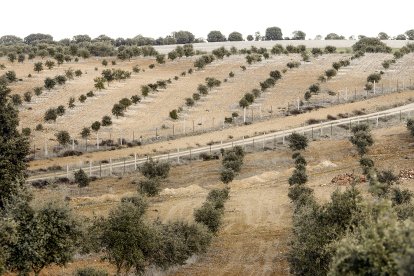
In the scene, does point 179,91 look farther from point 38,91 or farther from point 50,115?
point 50,115

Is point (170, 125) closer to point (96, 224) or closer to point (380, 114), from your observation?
point (380, 114)

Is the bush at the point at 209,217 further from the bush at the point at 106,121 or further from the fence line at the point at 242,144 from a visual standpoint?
the bush at the point at 106,121

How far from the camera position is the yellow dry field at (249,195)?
42281 mm

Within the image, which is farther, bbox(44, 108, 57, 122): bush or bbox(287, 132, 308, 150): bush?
bbox(44, 108, 57, 122): bush

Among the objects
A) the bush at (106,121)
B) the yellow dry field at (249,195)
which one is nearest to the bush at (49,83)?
the bush at (106,121)

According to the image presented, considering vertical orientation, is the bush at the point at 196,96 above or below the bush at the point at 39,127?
above

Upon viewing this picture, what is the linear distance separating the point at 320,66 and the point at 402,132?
55246mm

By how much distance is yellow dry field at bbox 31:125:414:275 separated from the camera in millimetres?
42281

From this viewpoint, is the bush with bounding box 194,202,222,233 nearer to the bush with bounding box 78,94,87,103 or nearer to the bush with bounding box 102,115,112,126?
the bush with bounding box 102,115,112,126

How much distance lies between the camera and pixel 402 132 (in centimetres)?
8306

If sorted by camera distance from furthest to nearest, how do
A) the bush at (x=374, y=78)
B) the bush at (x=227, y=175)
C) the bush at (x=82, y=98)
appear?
the bush at (x=374, y=78) → the bush at (x=82, y=98) → the bush at (x=227, y=175)

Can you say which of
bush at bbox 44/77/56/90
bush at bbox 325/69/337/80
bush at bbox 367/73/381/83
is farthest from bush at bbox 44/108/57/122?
bush at bbox 367/73/381/83

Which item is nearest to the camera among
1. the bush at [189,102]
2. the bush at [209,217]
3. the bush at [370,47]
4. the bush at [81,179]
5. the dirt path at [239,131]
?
the bush at [209,217]

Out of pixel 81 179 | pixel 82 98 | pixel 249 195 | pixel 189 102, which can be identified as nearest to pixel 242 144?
pixel 249 195
